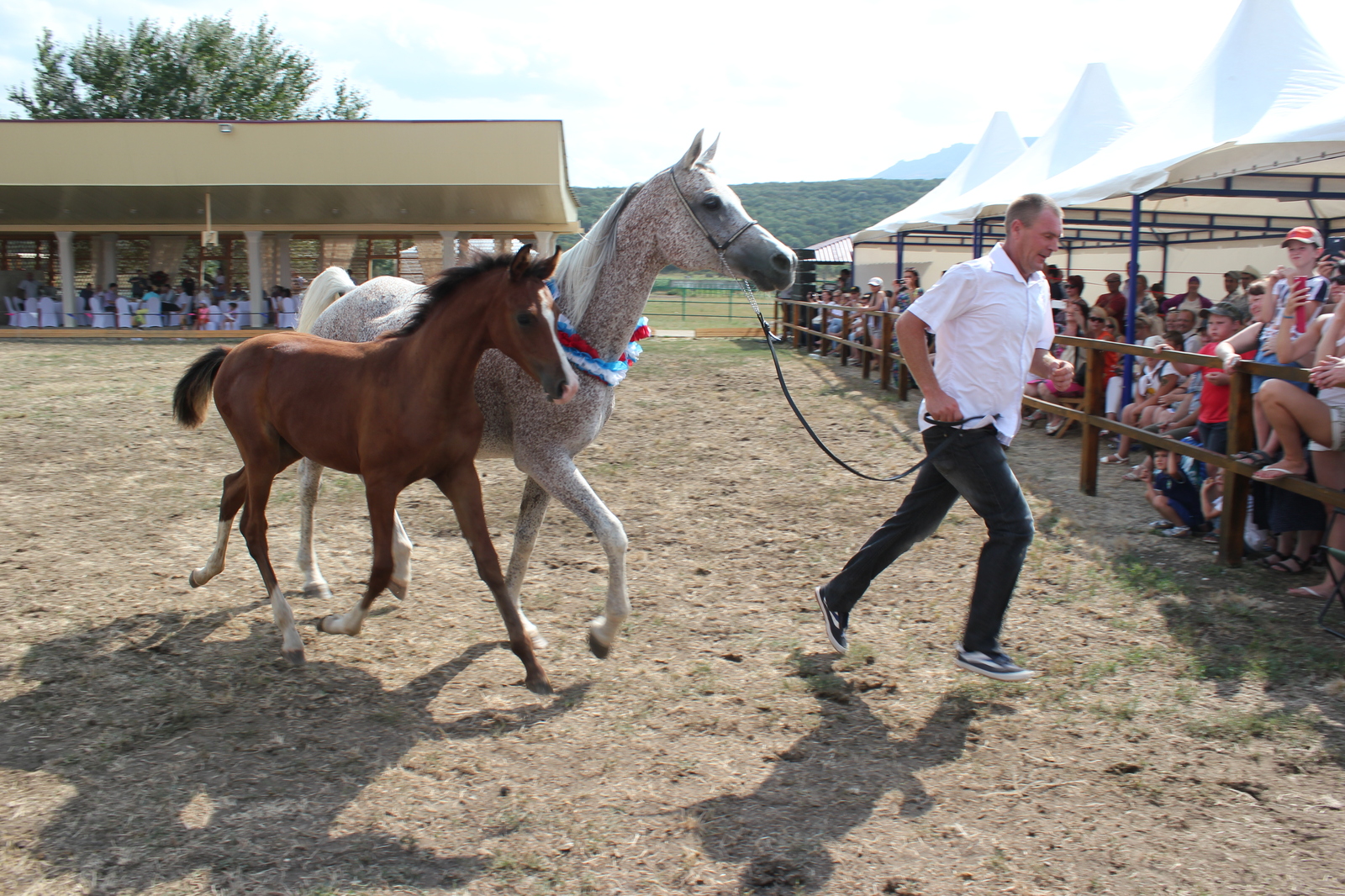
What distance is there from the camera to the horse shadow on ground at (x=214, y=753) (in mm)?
2379

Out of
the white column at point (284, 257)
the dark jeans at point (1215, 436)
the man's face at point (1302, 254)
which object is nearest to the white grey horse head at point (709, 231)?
the dark jeans at point (1215, 436)

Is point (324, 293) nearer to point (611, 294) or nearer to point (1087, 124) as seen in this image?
point (611, 294)

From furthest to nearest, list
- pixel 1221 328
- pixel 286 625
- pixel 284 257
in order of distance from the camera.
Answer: pixel 284 257 → pixel 1221 328 → pixel 286 625

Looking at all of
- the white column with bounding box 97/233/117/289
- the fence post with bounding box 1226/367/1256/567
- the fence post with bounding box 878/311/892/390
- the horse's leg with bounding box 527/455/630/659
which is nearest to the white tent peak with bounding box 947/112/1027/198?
the fence post with bounding box 878/311/892/390

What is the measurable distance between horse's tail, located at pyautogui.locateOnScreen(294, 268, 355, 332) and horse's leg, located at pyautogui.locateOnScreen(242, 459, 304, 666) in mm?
1696

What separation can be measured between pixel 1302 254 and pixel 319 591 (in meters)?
5.88

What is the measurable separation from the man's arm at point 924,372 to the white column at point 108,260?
93.8 ft

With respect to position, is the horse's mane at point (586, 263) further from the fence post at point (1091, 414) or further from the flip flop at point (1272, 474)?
the fence post at point (1091, 414)

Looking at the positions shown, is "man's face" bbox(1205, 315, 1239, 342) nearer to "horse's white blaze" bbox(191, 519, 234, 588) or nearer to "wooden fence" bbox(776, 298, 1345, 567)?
"wooden fence" bbox(776, 298, 1345, 567)

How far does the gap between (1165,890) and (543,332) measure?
8.03ft

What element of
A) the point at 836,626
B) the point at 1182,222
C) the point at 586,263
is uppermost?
the point at 1182,222

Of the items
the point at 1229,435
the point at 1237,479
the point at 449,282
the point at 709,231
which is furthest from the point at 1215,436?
the point at 449,282

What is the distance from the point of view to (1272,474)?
448 centimetres

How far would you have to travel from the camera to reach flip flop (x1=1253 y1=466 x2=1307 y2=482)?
443cm
